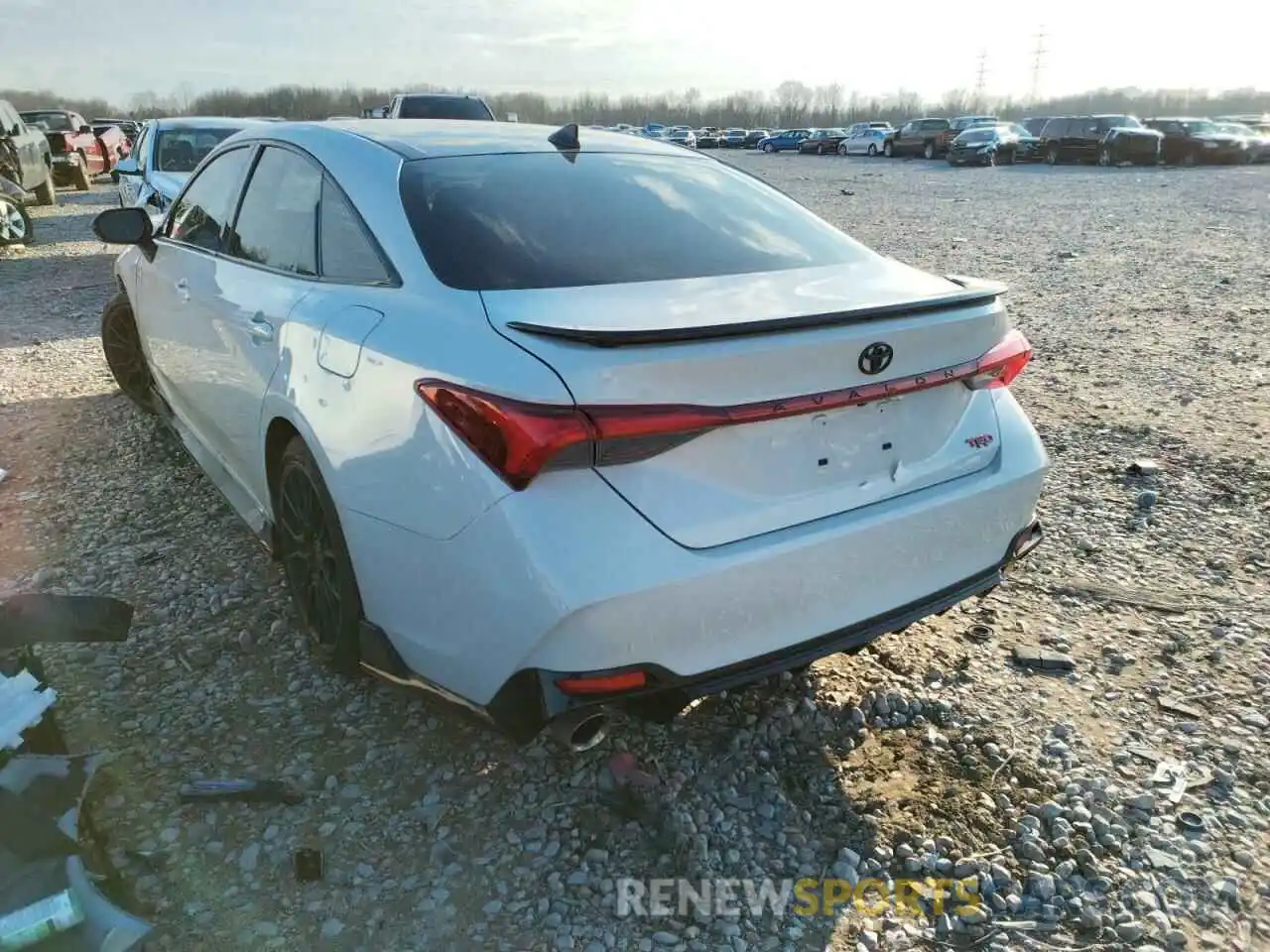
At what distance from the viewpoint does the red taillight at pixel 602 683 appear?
204 cm

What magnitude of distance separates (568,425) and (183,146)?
33.5 feet

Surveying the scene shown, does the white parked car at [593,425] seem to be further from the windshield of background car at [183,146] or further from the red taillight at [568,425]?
the windshield of background car at [183,146]

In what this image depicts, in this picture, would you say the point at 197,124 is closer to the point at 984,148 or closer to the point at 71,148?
the point at 71,148

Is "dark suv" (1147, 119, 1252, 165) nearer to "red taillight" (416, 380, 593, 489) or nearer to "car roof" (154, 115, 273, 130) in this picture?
"car roof" (154, 115, 273, 130)

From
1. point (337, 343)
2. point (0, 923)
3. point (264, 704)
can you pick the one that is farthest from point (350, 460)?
point (0, 923)

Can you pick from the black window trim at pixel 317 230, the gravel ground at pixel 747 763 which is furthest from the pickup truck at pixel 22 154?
the gravel ground at pixel 747 763

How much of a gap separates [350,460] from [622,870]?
→ 124 cm

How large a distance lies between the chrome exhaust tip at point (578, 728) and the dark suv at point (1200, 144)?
3609 centimetres

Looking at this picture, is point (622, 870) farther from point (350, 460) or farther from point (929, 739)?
point (350, 460)

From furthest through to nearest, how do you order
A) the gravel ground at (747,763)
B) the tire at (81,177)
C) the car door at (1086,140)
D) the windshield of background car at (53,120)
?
the car door at (1086,140) → the windshield of background car at (53,120) → the tire at (81,177) → the gravel ground at (747,763)

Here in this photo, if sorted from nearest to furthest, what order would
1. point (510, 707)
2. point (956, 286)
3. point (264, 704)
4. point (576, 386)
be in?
point (576, 386) → point (510, 707) → point (956, 286) → point (264, 704)

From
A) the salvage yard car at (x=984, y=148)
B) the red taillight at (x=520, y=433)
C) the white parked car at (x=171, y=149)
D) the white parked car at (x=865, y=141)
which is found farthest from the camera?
the white parked car at (x=865, y=141)

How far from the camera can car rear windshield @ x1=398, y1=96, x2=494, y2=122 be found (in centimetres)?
1605

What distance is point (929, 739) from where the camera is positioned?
112 inches
